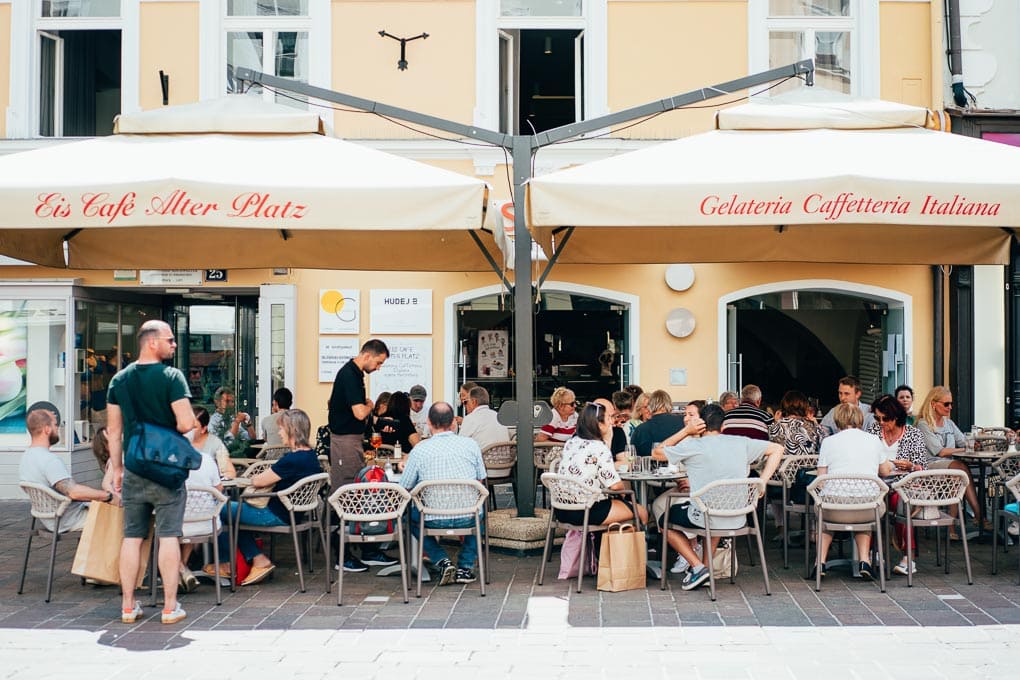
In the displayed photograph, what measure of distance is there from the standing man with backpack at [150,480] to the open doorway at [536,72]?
6.46 meters

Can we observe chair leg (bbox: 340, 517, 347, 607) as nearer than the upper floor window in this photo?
Yes

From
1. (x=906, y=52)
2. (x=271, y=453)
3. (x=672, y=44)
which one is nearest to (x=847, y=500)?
(x=271, y=453)

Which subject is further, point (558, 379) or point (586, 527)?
point (558, 379)

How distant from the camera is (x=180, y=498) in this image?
6.44 metres

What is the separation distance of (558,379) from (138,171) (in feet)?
21.7

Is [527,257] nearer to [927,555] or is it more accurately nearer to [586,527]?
[586,527]

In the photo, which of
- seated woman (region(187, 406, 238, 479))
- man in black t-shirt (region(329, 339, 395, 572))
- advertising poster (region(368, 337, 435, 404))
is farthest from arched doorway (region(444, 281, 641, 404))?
seated woman (region(187, 406, 238, 479))

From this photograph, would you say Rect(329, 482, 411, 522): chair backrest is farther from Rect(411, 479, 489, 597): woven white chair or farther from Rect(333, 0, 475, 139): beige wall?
Rect(333, 0, 475, 139): beige wall

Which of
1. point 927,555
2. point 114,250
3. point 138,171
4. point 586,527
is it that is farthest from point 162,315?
point 927,555

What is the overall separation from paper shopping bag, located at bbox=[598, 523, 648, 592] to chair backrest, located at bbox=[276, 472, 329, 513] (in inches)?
77.5

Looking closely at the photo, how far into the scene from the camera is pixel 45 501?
23.4 ft

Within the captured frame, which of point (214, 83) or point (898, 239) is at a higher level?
point (214, 83)

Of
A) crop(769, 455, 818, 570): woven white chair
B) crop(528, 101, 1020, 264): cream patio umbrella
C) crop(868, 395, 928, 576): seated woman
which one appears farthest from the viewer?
crop(868, 395, 928, 576): seated woman

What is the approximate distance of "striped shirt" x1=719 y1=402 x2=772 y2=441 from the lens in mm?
8789
